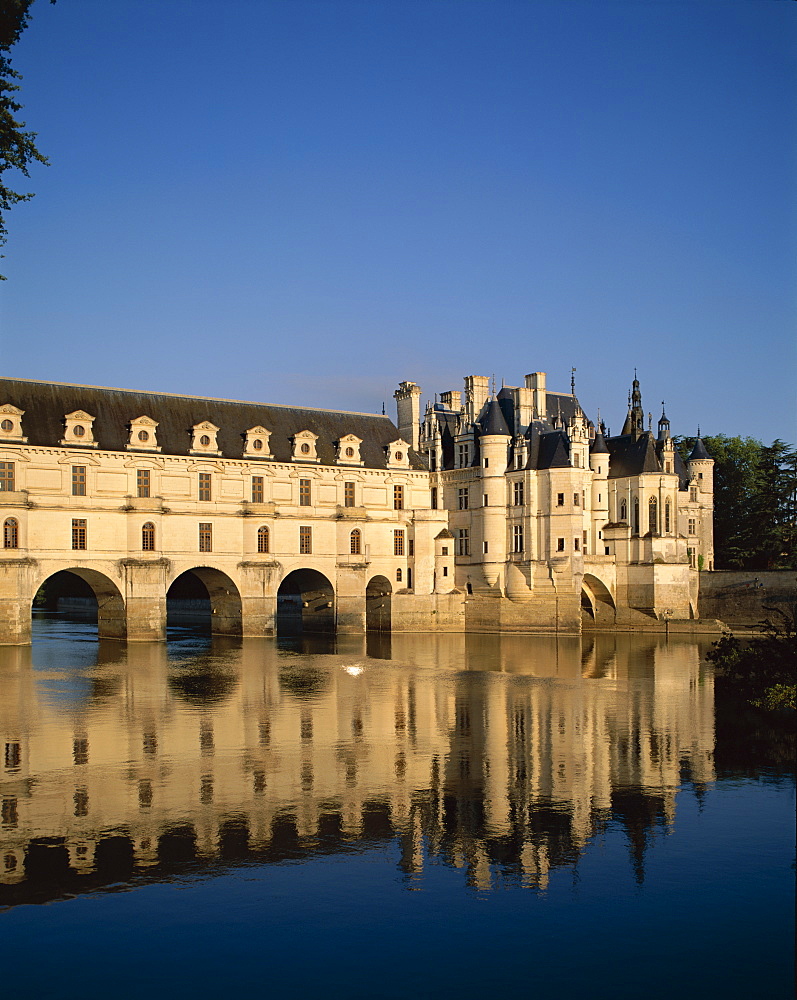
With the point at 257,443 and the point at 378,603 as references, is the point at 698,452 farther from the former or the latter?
the point at 257,443

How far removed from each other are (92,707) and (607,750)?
45.2 feet

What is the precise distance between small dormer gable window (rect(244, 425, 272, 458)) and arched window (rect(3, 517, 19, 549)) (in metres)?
12.9

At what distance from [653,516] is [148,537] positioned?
1197 inches

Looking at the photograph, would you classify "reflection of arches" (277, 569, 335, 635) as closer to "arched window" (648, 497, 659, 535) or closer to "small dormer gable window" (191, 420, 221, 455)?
"small dormer gable window" (191, 420, 221, 455)

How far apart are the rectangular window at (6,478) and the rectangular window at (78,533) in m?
3.29

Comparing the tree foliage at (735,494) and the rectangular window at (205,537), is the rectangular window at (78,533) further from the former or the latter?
the tree foliage at (735,494)

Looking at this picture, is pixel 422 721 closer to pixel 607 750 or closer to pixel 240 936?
pixel 607 750

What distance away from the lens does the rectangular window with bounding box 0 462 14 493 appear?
4844 centimetres

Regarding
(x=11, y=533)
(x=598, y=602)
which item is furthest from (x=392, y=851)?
(x=598, y=602)

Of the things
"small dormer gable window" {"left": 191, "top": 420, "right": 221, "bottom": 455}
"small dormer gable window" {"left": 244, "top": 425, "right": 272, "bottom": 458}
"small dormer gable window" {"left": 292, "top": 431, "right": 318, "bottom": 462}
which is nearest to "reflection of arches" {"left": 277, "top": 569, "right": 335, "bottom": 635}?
"small dormer gable window" {"left": 292, "top": 431, "right": 318, "bottom": 462}

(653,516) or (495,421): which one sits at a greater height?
(495,421)

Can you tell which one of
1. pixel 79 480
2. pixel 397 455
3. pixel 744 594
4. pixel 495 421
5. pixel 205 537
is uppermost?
pixel 495 421

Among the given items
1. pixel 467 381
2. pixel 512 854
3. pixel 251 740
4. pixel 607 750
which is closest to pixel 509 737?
pixel 607 750

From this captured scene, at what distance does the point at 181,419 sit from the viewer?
182 feet
